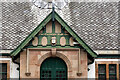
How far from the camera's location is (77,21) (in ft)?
92.1

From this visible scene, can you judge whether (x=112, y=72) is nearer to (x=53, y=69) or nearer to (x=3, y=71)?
(x=53, y=69)

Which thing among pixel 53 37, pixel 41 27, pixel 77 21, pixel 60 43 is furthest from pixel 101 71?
pixel 41 27

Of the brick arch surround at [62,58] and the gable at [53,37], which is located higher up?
the gable at [53,37]

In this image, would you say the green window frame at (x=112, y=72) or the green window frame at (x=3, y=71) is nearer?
the green window frame at (x=3, y=71)

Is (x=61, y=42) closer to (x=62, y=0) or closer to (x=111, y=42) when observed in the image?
(x=111, y=42)

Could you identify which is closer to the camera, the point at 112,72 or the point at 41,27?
the point at 41,27

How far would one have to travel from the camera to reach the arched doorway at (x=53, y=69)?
950 inches

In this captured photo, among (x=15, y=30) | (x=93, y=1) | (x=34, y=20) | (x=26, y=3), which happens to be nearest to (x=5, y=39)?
(x=15, y=30)

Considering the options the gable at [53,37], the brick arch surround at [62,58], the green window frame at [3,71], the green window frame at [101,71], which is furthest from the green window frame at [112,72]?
the green window frame at [3,71]

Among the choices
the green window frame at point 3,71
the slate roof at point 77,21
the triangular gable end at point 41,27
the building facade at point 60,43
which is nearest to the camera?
the triangular gable end at point 41,27

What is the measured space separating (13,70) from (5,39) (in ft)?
7.53

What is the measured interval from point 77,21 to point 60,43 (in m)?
4.86

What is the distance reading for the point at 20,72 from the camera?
23.5 metres

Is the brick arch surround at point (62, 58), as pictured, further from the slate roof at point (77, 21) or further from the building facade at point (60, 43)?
the slate roof at point (77, 21)
